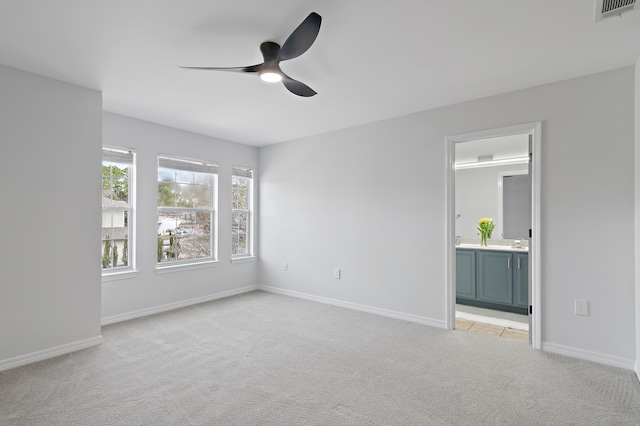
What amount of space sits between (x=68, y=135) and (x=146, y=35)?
152 centimetres

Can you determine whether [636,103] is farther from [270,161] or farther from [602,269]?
[270,161]

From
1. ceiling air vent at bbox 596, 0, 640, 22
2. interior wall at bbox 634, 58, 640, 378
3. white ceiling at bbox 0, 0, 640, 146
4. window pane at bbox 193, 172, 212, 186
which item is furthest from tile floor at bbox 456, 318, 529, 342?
window pane at bbox 193, 172, 212, 186

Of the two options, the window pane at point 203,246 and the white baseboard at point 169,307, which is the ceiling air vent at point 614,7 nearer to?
the window pane at point 203,246

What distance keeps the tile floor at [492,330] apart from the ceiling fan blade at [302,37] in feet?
11.2

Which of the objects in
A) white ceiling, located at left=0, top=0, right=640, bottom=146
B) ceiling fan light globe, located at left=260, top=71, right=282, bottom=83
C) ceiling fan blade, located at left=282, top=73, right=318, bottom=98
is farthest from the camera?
ceiling fan blade, located at left=282, top=73, right=318, bottom=98

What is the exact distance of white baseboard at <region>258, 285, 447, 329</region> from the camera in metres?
3.91

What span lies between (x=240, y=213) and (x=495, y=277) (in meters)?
4.05

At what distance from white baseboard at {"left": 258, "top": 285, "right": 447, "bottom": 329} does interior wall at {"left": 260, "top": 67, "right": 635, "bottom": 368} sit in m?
0.04

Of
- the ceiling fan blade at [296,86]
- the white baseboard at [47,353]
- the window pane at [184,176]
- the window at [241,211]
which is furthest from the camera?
the window at [241,211]

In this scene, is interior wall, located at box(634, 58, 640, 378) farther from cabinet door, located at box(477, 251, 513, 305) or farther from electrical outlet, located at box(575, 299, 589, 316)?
cabinet door, located at box(477, 251, 513, 305)

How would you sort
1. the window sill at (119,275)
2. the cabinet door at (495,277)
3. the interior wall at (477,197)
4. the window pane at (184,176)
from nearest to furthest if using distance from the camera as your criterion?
1. the window sill at (119,275)
2. the cabinet door at (495,277)
3. the window pane at (184,176)
4. the interior wall at (477,197)

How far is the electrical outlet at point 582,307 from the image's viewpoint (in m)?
2.98

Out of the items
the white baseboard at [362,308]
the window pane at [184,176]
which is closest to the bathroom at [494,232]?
the white baseboard at [362,308]

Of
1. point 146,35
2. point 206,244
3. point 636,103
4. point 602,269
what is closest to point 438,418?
point 602,269
